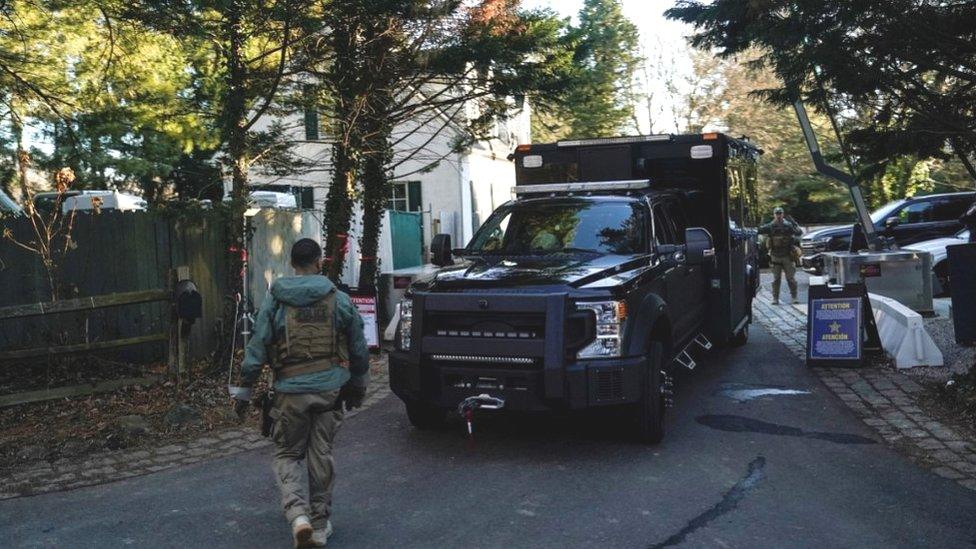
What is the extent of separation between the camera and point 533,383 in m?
6.20

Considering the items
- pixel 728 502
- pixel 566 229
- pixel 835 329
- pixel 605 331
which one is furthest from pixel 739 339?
pixel 728 502

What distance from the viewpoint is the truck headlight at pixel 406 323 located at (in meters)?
6.82

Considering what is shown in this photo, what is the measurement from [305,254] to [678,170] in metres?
6.12

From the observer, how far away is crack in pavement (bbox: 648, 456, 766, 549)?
4805 mm

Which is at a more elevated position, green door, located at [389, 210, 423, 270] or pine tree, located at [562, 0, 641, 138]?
pine tree, located at [562, 0, 641, 138]

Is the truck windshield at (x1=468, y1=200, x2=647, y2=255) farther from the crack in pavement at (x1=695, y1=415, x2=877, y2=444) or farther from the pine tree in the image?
the pine tree

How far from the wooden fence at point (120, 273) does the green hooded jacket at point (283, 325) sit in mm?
5484

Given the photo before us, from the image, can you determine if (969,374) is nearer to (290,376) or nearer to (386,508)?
(386,508)

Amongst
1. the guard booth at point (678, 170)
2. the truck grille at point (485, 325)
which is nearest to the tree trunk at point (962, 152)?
the guard booth at point (678, 170)

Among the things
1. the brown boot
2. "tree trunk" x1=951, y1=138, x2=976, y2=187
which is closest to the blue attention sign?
"tree trunk" x1=951, y1=138, x2=976, y2=187

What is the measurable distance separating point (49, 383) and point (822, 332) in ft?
28.0

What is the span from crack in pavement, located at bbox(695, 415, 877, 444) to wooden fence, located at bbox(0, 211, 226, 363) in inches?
234

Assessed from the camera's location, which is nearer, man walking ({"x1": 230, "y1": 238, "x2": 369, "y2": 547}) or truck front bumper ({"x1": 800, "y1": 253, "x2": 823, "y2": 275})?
man walking ({"x1": 230, "y1": 238, "x2": 369, "y2": 547})

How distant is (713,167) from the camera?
32.6ft
